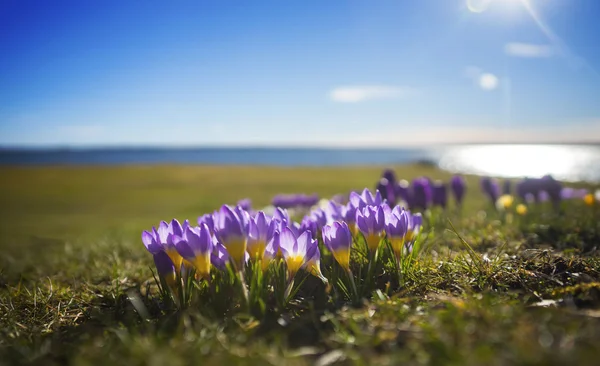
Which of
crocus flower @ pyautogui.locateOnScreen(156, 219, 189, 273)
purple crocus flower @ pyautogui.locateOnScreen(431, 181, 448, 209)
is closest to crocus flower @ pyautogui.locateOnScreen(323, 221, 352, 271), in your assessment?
crocus flower @ pyautogui.locateOnScreen(156, 219, 189, 273)

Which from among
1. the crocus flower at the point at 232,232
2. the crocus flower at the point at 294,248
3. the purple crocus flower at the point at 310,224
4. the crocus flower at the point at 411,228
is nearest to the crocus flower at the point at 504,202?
the crocus flower at the point at 411,228

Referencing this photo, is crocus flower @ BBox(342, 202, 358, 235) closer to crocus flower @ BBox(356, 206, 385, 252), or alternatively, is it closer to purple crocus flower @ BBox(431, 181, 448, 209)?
crocus flower @ BBox(356, 206, 385, 252)

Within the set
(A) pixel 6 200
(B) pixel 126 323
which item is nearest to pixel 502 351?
(B) pixel 126 323

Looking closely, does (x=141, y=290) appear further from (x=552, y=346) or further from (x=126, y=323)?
(x=552, y=346)

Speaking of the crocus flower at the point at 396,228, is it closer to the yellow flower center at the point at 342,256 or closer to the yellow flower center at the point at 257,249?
the yellow flower center at the point at 342,256

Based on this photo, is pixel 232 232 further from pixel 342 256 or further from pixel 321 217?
pixel 321 217
